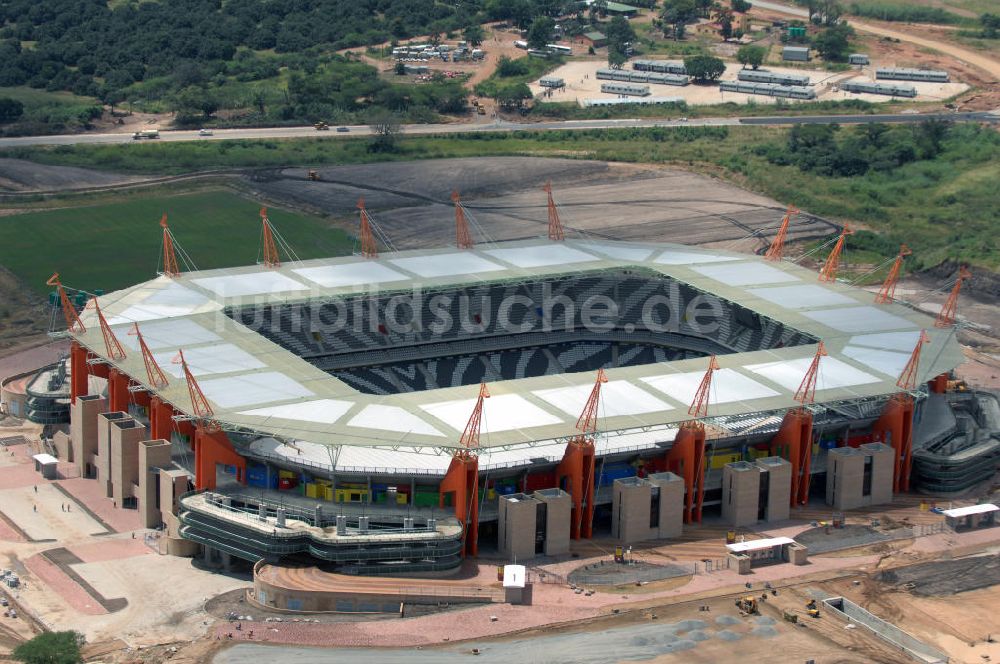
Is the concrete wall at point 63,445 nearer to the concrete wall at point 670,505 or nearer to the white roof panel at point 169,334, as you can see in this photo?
the white roof panel at point 169,334

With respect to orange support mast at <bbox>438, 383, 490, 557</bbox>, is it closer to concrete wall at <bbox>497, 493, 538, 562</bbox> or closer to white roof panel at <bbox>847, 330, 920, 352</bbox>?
concrete wall at <bbox>497, 493, 538, 562</bbox>

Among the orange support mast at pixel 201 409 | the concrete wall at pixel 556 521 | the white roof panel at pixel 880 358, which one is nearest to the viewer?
the concrete wall at pixel 556 521

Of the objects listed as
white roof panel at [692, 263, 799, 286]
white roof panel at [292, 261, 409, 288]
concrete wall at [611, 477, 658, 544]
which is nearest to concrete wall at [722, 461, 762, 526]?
concrete wall at [611, 477, 658, 544]

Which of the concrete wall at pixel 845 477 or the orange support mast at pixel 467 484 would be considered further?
the concrete wall at pixel 845 477

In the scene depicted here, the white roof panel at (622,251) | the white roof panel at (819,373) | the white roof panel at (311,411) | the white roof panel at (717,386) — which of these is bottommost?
the white roof panel at (311,411)

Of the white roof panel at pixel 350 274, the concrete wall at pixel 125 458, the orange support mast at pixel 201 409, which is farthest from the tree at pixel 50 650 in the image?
the white roof panel at pixel 350 274

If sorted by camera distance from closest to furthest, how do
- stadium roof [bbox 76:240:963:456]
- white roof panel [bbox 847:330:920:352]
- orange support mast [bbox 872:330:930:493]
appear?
stadium roof [bbox 76:240:963:456]
orange support mast [bbox 872:330:930:493]
white roof panel [bbox 847:330:920:352]

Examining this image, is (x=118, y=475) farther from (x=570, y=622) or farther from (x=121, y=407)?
(x=570, y=622)

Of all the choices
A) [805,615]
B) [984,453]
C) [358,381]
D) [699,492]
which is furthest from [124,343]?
[984,453]
